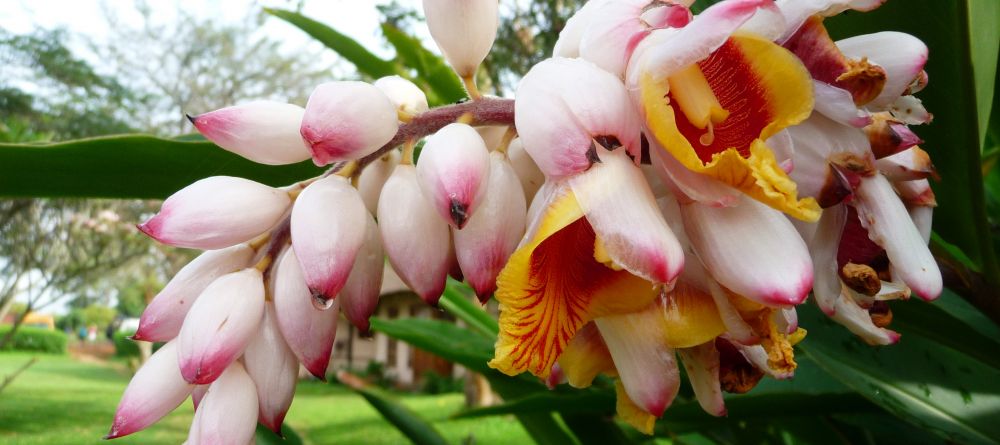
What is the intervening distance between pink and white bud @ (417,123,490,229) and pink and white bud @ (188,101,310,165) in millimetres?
62

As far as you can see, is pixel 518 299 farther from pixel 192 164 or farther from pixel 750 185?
pixel 192 164

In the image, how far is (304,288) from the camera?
0.39m

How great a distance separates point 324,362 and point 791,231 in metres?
0.24

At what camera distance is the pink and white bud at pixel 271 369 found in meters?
0.41

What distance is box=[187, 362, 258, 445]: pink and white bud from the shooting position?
39 cm

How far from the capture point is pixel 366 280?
1.37 ft

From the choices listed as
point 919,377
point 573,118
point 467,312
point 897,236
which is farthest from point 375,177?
point 467,312

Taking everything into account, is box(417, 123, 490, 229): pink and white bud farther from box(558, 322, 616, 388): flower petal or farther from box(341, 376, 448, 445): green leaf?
box(341, 376, 448, 445): green leaf

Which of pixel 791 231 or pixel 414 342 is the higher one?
pixel 791 231

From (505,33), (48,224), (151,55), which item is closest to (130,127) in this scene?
(151,55)

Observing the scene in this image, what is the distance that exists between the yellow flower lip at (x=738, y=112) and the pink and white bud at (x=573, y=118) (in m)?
0.01

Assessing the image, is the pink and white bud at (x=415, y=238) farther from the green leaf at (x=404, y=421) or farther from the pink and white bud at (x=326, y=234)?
the green leaf at (x=404, y=421)

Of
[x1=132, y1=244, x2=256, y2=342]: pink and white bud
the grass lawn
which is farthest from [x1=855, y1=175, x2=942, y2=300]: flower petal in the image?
the grass lawn

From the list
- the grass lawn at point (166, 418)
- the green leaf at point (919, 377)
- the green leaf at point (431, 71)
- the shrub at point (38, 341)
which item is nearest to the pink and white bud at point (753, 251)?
the green leaf at point (919, 377)
